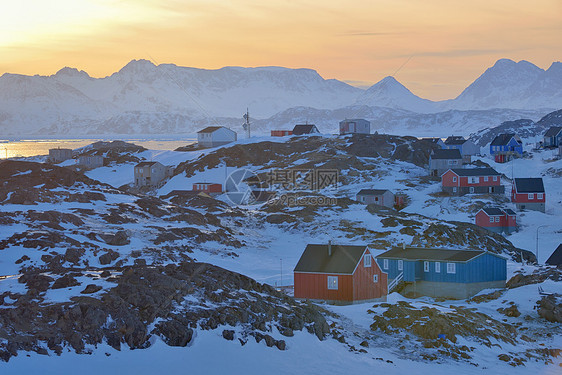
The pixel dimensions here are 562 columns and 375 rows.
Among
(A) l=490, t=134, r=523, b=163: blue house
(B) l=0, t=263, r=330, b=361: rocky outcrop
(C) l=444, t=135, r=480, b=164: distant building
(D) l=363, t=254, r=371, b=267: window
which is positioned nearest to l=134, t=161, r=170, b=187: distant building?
(C) l=444, t=135, r=480, b=164: distant building

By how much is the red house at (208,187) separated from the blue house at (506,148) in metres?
56.8

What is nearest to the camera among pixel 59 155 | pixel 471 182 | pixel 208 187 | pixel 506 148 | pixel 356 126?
pixel 471 182

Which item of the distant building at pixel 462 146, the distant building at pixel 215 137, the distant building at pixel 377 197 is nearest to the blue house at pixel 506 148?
the distant building at pixel 462 146

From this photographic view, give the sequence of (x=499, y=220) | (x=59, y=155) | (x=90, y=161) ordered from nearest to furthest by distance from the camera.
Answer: (x=499, y=220)
(x=90, y=161)
(x=59, y=155)

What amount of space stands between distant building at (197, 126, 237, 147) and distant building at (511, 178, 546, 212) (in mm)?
73957

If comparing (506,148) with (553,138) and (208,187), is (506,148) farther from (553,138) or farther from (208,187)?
(208,187)

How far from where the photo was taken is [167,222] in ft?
230

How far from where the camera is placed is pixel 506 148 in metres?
138

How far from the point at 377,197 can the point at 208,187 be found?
28.0m

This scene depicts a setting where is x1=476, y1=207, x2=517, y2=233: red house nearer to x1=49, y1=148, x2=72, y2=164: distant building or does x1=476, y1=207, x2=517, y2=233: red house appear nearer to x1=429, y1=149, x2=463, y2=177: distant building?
x1=429, y1=149, x2=463, y2=177: distant building

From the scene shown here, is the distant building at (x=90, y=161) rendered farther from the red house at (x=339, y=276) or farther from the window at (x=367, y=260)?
the window at (x=367, y=260)

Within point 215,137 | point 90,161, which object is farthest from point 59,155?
point 215,137

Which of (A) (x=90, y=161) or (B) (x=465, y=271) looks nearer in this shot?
(B) (x=465, y=271)

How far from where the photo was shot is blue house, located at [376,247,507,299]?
4922 centimetres
